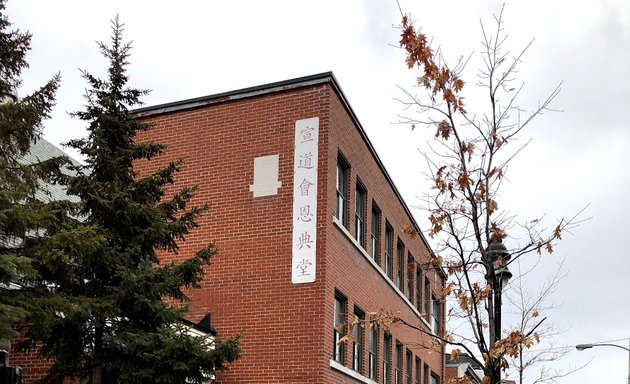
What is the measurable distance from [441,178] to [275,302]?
974 cm

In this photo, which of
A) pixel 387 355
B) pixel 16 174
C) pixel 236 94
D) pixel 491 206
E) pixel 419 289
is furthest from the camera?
pixel 419 289

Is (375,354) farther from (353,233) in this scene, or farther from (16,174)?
(16,174)

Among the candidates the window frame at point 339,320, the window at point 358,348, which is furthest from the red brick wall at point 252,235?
the window at point 358,348

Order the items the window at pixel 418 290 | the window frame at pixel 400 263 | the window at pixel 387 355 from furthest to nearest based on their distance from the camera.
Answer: the window at pixel 418 290
the window frame at pixel 400 263
the window at pixel 387 355

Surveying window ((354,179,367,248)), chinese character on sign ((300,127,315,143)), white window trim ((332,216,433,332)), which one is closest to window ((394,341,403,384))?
white window trim ((332,216,433,332))

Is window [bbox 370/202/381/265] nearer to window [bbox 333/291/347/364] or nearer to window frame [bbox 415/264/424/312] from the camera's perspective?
window [bbox 333/291/347/364]

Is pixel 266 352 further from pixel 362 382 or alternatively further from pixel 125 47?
→ pixel 125 47

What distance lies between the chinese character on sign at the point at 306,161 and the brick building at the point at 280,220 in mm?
27

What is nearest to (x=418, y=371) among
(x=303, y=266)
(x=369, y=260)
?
(x=369, y=260)

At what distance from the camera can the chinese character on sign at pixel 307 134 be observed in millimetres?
17578

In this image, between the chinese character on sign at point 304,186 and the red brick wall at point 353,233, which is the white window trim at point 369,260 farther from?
the chinese character on sign at point 304,186

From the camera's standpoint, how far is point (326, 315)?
16547mm

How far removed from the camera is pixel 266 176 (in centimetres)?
1783

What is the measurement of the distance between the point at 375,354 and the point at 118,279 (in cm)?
1162
